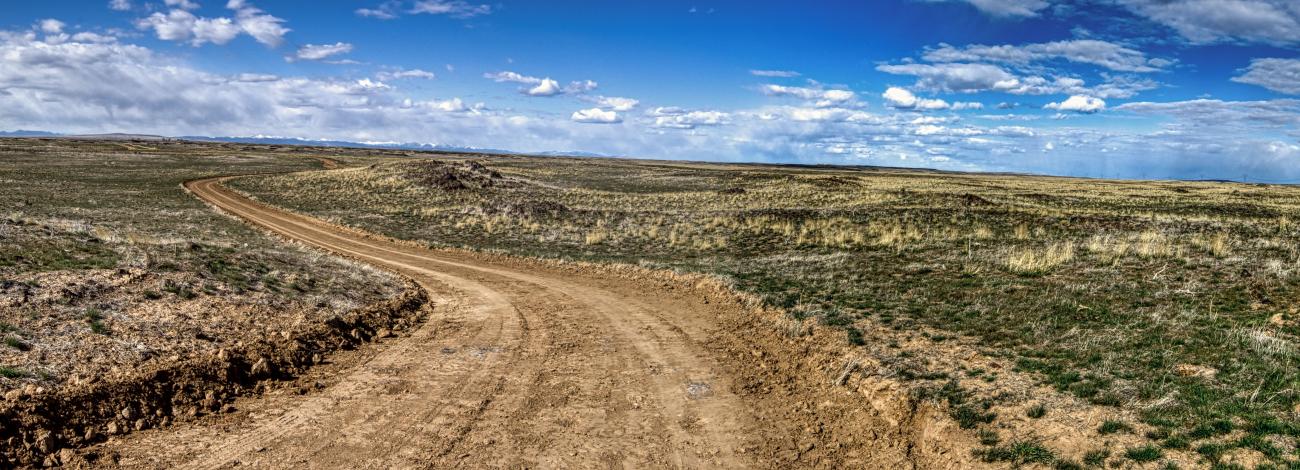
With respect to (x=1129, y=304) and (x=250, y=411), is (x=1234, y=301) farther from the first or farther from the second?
(x=250, y=411)

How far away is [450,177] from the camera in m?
65.4

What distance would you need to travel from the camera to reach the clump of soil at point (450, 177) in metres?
61.3

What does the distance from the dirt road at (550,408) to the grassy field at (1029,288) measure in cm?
175

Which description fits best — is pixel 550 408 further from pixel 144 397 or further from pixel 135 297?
pixel 135 297

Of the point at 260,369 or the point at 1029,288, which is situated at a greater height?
the point at 1029,288

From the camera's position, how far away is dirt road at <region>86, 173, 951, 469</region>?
24.8ft

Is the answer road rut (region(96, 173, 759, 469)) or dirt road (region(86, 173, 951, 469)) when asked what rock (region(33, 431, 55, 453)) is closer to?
dirt road (region(86, 173, 951, 469))

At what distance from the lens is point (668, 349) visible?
40.7 ft

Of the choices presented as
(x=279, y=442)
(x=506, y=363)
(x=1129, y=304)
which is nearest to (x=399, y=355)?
(x=506, y=363)

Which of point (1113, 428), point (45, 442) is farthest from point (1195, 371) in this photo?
point (45, 442)

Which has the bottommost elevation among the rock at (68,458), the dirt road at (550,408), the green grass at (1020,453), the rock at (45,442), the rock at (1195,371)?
the dirt road at (550,408)

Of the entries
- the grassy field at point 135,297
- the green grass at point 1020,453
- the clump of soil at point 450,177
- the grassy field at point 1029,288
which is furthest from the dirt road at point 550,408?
the clump of soil at point 450,177

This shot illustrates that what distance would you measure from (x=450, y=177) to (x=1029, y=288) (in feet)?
A: 188

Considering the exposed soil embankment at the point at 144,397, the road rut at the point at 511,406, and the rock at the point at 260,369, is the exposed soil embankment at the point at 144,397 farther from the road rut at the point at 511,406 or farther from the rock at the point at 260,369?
the road rut at the point at 511,406
